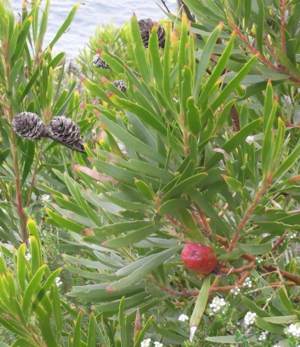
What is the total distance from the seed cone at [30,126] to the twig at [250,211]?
0.60 metres

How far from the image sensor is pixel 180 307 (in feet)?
Answer: 4.31

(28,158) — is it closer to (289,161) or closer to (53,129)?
(53,129)

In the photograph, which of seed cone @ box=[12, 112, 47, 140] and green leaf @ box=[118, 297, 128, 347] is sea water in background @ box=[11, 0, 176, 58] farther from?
green leaf @ box=[118, 297, 128, 347]

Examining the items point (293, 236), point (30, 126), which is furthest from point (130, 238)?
point (30, 126)

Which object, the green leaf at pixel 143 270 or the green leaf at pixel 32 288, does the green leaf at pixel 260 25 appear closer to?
the green leaf at pixel 143 270

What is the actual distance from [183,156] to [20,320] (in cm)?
35

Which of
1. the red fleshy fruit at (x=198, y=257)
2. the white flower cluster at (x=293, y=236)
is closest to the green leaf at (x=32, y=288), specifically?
the red fleshy fruit at (x=198, y=257)

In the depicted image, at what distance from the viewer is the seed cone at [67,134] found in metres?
1.44

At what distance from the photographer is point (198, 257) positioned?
1037 mm

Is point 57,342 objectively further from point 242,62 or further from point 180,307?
point 242,62

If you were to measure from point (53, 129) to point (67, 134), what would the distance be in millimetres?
34

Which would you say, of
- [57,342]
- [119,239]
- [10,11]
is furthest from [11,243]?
[119,239]

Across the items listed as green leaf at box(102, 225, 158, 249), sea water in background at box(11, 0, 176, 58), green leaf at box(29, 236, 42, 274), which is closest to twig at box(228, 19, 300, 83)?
green leaf at box(102, 225, 158, 249)

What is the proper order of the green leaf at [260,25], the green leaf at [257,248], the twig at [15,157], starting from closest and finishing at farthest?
1. the green leaf at [257,248]
2. the green leaf at [260,25]
3. the twig at [15,157]
